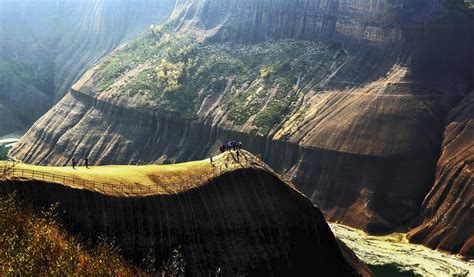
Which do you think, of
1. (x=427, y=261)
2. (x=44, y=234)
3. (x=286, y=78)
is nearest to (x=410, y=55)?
(x=286, y=78)

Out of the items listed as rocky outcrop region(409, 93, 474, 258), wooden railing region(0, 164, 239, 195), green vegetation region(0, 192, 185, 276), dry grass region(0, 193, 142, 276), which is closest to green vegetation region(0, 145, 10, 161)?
wooden railing region(0, 164, 239, 195)

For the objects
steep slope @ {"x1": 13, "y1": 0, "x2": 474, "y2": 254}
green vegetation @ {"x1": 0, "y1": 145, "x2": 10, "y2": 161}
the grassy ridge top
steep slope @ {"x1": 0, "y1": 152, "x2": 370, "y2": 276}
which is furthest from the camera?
green vegetation @ {"x1": 0, "y1": 145, "x2": 10, "y2": 161}

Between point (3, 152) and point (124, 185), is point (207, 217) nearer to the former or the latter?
point (124, 185)

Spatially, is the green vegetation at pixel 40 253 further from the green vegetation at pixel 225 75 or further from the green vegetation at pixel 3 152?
the green vegetation at pixel 3 152

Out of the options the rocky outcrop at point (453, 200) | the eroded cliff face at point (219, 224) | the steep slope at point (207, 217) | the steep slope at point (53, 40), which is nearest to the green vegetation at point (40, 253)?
the eroded cliff face at point (219, 224)

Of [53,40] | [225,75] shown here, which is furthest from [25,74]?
[225,75]

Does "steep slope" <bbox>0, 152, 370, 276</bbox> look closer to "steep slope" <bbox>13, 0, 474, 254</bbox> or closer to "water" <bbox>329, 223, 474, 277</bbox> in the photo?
"water" <bbox>329, 223, 474, 277</bbox>
